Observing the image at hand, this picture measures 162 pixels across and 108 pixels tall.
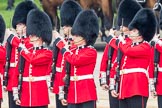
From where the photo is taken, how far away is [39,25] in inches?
385

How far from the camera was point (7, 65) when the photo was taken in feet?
33.5

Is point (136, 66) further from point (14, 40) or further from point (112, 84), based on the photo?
point (14, 40)

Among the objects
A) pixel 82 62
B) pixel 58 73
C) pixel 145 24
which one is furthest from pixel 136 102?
pixel 58 73

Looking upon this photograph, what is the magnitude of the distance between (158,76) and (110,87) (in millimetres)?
543

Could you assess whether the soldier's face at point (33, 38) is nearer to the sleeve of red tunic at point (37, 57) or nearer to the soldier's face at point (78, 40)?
the sleeve of red tunic at point (37, 57)

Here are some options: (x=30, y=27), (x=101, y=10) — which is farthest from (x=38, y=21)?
(x=101, y=10)

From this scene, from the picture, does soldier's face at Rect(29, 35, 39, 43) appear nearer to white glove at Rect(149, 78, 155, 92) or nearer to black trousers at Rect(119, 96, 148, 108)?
black trousers at Rect(119, 96, 148, 108)

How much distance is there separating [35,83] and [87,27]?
31.9 inches

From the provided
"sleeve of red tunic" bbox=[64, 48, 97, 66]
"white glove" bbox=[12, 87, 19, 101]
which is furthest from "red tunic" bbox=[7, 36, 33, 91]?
"sleeve of red tunic" bbox=[64, 48, 97, 66]

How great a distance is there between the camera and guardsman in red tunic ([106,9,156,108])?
9.44m

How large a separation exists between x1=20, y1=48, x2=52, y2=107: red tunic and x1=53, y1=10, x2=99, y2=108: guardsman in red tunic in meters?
0.24

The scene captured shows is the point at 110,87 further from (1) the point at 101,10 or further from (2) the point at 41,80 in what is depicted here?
(1) the point at 101,10

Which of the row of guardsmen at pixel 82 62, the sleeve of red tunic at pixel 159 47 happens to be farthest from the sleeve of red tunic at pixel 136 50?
the sleeve of red tunic at pixel 159 47

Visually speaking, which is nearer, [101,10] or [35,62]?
[35,62]
